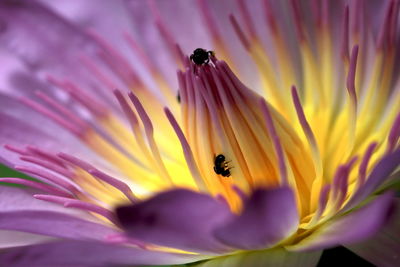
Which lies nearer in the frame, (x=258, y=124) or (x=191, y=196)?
(x=191, y=196)

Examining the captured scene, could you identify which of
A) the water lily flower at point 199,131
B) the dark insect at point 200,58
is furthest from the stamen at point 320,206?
the dark insect at point 200,58

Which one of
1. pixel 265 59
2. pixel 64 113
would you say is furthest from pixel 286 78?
pixel 64 113

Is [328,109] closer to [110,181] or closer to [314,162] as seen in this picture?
[314,162]

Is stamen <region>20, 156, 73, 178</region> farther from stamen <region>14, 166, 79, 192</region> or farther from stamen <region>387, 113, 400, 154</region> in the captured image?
stamen <region>387, 113, 400, 154</region>

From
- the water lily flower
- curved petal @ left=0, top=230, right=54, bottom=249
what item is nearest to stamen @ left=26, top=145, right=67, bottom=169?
the water lily flower

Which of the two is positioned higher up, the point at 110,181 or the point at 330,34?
the point at 330,34

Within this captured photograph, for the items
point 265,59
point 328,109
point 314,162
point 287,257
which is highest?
point 265,59

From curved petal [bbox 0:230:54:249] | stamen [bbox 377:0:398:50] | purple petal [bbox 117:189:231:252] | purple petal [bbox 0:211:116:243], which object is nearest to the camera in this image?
purple petal [bbox 117:189:231:252]
